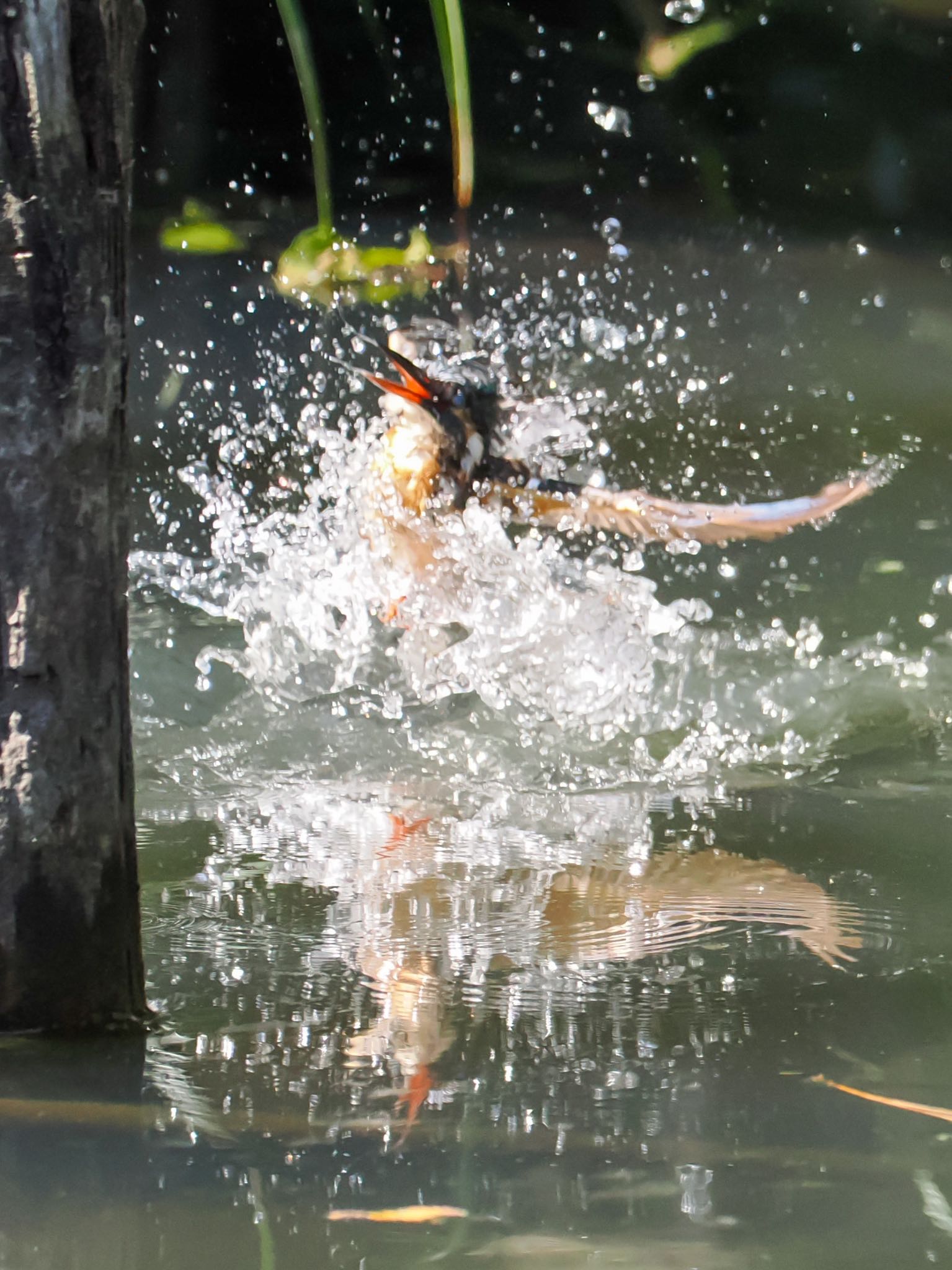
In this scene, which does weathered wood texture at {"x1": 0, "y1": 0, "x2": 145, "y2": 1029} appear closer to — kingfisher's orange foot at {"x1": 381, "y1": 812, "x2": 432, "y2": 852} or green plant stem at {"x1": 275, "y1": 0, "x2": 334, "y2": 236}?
kingfisher's orange foot at {"x1": 381, "y1": 812, "x2": 432, "y2": 852}

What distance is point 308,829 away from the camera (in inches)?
98.5

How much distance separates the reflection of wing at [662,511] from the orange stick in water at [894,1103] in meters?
1.47

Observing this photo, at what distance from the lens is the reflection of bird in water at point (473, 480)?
118 inches

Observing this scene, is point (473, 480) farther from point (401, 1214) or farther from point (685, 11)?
point (685, 11)

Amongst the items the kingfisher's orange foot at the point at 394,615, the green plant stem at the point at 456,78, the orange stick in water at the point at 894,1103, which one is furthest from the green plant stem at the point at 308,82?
the orange stick in water at the point at 894,1103

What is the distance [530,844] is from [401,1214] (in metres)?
1.25

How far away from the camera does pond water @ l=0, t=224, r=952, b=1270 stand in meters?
1.28

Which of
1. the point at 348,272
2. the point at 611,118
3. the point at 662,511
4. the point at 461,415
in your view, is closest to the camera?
the point at 662,511

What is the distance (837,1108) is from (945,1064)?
0.16 metres

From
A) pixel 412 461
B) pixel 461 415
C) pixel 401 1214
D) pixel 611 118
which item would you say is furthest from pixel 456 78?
pixel 611 118

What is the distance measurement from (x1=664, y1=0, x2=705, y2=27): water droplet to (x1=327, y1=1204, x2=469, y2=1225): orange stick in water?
5.96m

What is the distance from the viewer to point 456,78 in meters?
2.56

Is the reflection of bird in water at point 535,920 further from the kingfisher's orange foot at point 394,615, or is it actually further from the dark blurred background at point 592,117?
the dark blurred background at point 592,117

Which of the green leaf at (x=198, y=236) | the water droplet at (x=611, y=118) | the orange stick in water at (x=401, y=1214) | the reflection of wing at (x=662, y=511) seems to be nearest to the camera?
the orange stick in water at (x=401, y=1214)
